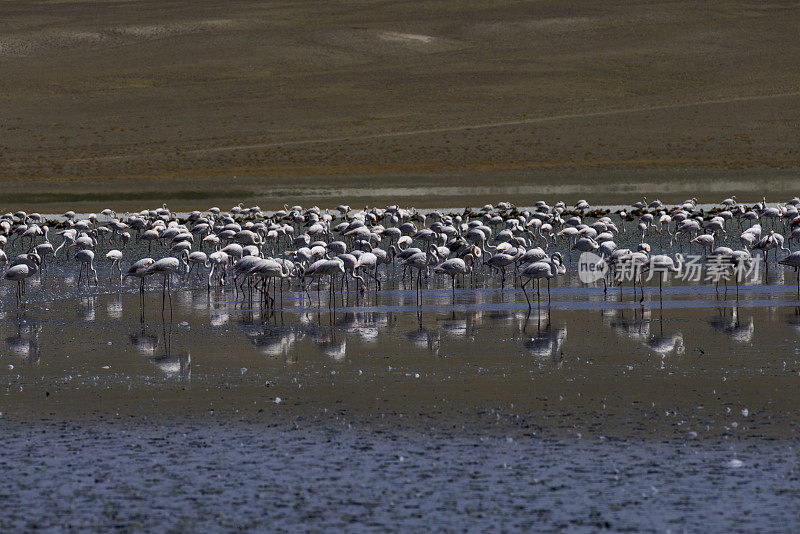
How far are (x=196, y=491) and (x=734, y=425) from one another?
4432 mm

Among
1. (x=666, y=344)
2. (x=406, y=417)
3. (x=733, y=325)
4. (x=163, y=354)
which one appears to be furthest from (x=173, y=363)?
(x=733, y=325)

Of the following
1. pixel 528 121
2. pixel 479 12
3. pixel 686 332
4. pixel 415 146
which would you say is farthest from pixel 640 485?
pixel 479 12

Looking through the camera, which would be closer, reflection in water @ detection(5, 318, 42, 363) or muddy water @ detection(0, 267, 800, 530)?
muddy water @ detection(0, 267, 800, 530)

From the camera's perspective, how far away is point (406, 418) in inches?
422

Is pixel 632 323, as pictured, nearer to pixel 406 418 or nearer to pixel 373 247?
pixel 406 418

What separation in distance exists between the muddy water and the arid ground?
3105 cm

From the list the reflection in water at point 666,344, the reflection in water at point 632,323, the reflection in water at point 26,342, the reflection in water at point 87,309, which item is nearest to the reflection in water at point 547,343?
the reflection in water at point 632,323

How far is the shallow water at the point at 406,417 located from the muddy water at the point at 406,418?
26mm

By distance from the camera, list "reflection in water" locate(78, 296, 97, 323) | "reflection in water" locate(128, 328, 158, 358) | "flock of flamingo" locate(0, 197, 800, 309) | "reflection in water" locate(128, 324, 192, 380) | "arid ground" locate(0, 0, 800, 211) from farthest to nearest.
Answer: "arid ground" locate(0, 0, 800, 211)
"flock of flamingo" locate(0, 197, 800, 309)
"reflection in water" locate(78, 296, 97, 323)
"reflection in water" locate(128, 328, 158, 358)
"reflection in water" locate(128, 324, 192, 380)

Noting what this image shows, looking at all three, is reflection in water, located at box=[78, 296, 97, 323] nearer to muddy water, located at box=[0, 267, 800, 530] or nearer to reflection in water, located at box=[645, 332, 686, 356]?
muddy water, located at box=[0, 267, 800, 530]

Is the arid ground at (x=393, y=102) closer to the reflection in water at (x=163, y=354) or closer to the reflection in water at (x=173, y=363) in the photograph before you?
the reflection in water at (x=163, y=354)

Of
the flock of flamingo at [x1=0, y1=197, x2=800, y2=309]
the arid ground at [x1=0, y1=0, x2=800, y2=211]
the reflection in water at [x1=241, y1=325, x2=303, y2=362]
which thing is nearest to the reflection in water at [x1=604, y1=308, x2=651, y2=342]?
the flock of flamingo at [x1=0, y1=197, x2=800, y2=309]

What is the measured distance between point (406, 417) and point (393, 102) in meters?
69.9

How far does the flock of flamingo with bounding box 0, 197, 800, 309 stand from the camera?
19344mm
